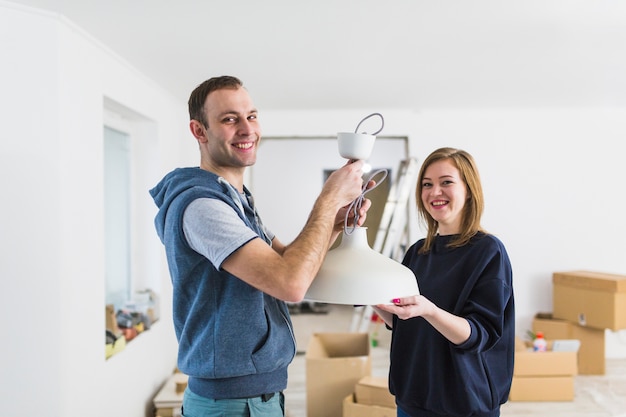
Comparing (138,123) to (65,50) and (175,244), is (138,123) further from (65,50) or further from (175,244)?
(175,244)

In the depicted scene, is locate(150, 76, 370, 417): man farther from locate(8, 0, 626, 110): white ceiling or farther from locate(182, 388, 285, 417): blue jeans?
locate(8, 0, 626, 110): white ceiling

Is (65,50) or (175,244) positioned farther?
(65,50)

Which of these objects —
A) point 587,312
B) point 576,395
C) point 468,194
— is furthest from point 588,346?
point 468,194

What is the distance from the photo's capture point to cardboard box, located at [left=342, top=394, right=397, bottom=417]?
9.29 feet

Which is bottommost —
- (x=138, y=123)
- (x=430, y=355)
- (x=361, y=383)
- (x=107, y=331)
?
(x=361, y=383)

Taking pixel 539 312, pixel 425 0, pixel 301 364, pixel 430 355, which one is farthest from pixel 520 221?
pixel 430 355

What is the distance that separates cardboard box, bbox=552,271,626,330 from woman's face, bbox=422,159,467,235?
3.02 meters

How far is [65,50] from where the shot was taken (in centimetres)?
218

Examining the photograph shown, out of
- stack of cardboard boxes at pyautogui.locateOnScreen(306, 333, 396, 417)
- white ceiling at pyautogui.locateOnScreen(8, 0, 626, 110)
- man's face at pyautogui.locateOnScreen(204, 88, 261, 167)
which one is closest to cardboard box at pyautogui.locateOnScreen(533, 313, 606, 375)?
white ceiling at pyautogui.locateOnScreen(8, 0, 626, 110)

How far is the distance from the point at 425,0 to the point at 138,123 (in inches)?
91.4

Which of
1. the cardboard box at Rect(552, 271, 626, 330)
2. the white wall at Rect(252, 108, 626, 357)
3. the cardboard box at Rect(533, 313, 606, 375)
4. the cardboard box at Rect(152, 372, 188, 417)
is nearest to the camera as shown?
the cardboard box at Rect(152, 372, 188, 417)

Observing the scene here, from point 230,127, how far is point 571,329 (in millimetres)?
4096

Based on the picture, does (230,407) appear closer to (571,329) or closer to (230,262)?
(230,262)

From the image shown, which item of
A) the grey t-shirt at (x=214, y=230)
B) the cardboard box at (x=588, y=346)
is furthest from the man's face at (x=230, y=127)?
the cardboard box at (x=588, y=346)
